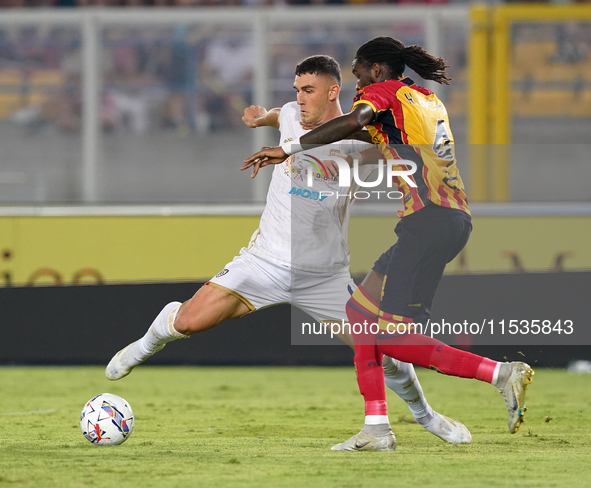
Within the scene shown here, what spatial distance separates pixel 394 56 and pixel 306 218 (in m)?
0.93

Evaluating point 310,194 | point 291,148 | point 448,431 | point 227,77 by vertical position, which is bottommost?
point 448,431

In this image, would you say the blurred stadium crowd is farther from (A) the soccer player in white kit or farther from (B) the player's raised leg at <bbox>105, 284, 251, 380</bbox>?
(B) the player's raised leg at <bbox>105, 284, 251, 380</bbox>

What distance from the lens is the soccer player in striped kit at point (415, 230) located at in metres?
4.00

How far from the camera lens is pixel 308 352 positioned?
26.0ft

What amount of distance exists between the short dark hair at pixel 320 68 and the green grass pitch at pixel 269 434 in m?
1.85

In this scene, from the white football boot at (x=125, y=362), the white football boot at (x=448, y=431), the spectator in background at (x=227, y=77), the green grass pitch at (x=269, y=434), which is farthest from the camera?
the spectator in background at (x=227, y=77)

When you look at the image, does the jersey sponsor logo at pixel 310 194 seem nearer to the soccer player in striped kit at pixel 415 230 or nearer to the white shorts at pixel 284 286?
the white shorts at pixel 284 286

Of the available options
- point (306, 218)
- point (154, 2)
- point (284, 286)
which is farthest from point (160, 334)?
point (154, 2)

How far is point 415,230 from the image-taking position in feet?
13.4

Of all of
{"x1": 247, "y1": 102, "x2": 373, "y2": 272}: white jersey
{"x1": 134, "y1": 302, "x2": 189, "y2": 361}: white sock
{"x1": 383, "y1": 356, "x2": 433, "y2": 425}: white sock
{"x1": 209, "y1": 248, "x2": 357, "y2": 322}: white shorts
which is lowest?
{"x1": 383, "y1": 356, "x2": 433, "y2": 425}: white sock

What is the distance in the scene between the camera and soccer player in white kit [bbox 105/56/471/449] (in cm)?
455

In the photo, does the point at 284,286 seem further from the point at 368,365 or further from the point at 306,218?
the point at 368,365

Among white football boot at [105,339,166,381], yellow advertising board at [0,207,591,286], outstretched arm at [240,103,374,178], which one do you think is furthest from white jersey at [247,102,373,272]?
yellow advertising board at [0,207,591,286]

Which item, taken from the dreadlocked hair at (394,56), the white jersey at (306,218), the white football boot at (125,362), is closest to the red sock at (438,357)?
the white jersey at (306,218)
